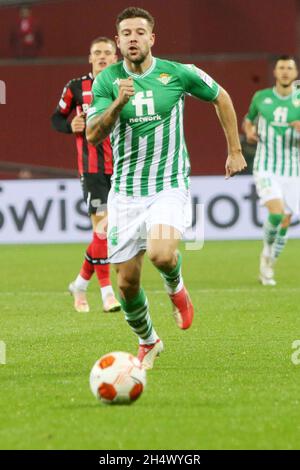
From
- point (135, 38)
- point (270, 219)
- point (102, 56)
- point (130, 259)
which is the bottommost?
point (270, 219)

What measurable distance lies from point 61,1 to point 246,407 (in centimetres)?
1977

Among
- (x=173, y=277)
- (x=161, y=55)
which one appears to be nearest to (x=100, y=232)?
(x=173, y=277)

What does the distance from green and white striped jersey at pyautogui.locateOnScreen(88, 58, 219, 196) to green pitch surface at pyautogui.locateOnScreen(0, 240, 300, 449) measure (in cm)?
116

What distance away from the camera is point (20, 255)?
17.2 m

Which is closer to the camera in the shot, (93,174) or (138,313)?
(138,313)

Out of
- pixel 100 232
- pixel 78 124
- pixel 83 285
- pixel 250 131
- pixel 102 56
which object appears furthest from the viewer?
pixel 250 131

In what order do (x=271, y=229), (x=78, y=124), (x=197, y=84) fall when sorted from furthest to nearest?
(x=271, y=229), (x=78, y=124), (x=197, y=84)

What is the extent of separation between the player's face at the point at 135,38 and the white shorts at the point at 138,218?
0.84 m

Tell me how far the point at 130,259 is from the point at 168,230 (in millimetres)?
315

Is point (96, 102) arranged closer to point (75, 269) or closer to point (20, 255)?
point (75, 269)

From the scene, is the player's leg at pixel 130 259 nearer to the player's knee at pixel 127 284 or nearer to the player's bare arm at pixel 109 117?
the player's knee at pixel 127 284

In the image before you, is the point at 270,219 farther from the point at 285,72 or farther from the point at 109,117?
the point at 109,117

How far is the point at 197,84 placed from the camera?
6.92 meters

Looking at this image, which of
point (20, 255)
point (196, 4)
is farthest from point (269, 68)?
point (20, 255)
